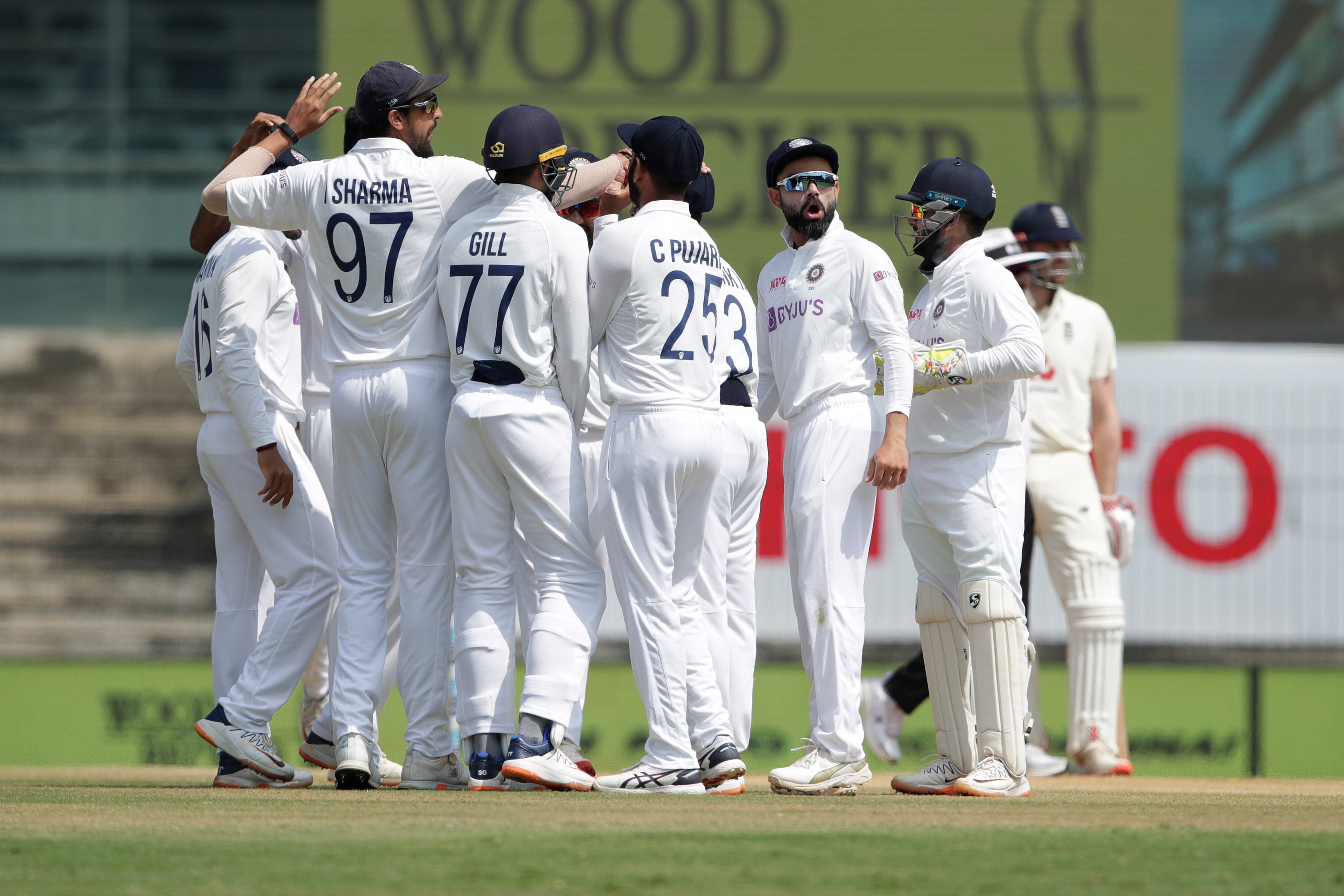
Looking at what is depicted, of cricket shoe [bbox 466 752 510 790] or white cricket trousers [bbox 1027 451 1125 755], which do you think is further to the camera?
white cricket trousers [bbox 1027 451 1125 755]

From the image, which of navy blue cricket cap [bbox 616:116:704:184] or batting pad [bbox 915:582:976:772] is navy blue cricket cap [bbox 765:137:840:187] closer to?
navy blue cricket cap [bbox 616:116:704:184]

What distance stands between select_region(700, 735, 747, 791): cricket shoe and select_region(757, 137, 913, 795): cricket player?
0.15 meters

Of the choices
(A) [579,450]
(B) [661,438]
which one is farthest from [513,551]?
(B) [661,438]

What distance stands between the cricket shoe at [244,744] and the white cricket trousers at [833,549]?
167 cm

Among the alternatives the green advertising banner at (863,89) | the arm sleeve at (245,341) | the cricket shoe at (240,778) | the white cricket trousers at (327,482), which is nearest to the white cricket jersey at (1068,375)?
the white cricket trousers at (327,482)

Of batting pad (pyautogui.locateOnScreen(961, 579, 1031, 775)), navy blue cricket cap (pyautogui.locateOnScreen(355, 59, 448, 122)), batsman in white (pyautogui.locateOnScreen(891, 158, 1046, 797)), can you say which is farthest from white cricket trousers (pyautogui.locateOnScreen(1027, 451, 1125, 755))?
navy blue cricket cap (pyautogui.locateOnScreen(355, 59, 448, 122))

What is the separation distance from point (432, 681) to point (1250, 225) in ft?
33.2

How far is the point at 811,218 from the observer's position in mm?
5219

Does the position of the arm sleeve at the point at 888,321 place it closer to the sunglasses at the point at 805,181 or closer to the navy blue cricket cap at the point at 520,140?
the sunglasses at the point at 805,181

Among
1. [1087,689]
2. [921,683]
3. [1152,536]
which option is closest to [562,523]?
[921,683]

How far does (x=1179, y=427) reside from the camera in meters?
12.0

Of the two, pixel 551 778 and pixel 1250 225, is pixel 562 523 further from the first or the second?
pixel 1250 225

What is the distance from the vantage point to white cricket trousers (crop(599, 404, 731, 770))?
15.4 feet

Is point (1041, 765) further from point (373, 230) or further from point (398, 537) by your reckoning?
point (373, 230)
